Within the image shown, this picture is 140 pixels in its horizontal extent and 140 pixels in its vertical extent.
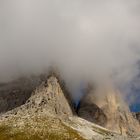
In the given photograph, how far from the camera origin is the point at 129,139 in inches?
7717

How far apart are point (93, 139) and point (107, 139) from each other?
46.1 ft

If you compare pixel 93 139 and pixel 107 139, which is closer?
pixel 107 139

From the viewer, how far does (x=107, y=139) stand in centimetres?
18625

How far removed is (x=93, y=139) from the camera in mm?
199250

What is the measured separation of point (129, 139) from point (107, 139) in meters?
14.2

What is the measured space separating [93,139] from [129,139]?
15.5 m
